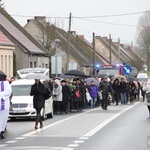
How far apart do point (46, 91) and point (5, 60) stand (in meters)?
31.4

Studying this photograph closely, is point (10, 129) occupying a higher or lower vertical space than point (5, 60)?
lower

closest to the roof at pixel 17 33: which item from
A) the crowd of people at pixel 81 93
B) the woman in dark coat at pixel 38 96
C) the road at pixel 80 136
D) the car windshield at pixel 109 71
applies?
the car windshield at pixel 109 71

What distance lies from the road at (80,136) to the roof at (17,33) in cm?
3529

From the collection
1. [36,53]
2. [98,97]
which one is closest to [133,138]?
[98,97]

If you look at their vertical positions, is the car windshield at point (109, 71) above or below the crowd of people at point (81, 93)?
above

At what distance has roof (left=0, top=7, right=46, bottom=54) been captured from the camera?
58.3 m

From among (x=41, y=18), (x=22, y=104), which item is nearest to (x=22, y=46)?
(x=41, y=18)

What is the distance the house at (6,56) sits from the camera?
5031 cm

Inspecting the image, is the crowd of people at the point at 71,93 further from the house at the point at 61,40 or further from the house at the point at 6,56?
the house at the point at 61,40

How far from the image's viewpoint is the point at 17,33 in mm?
61375

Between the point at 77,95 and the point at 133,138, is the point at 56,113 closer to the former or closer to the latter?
the point at 77,95

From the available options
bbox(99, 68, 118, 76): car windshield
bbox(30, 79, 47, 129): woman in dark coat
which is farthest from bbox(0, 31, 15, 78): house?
bbox(30, 79, 47, 129): woman in dark coat

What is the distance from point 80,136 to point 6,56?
3469 centimetres

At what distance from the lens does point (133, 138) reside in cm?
1700
